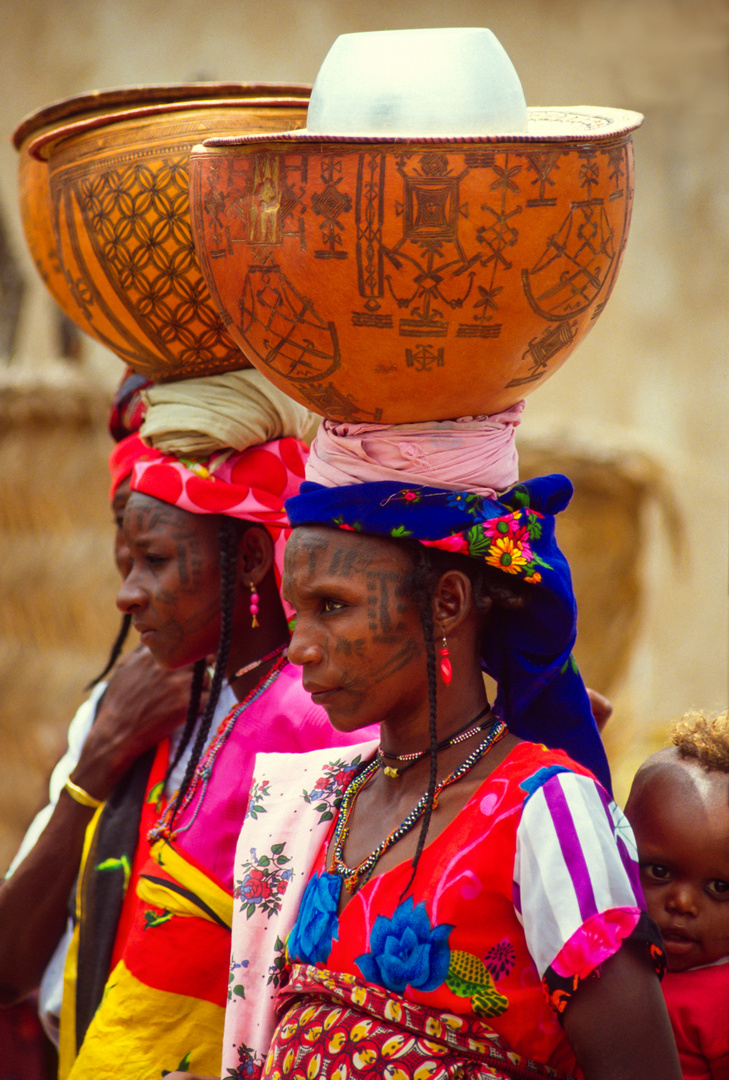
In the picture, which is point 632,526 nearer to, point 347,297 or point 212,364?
point 212,364

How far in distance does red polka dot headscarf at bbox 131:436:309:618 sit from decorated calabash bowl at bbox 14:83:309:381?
0.67 feet

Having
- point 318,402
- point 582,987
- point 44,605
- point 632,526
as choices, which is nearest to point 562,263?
point 318,402

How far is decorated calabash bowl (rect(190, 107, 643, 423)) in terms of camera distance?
1.50 meters

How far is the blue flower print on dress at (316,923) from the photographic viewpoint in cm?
174

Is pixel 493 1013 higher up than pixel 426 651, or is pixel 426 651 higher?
pixel 426 651

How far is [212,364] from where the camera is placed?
2.43m

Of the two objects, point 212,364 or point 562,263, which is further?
point 212,364

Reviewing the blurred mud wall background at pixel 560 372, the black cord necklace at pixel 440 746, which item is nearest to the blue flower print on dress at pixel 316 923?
the black cord necklace at pixel 440 746

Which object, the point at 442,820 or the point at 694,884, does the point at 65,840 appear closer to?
the point at 442,820

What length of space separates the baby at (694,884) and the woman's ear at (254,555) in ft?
3.02

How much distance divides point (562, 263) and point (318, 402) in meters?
0.44

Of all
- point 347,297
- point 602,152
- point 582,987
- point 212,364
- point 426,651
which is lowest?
point 582,987

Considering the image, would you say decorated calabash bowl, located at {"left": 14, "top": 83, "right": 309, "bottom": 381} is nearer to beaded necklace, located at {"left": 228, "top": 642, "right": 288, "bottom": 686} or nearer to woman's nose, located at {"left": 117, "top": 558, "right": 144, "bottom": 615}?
woman's nose, located at {"left": 117, "top": 558, "right": 144, "bottom": 615}

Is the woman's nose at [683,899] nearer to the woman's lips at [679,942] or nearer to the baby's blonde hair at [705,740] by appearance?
the woman's lips at [679,942]
